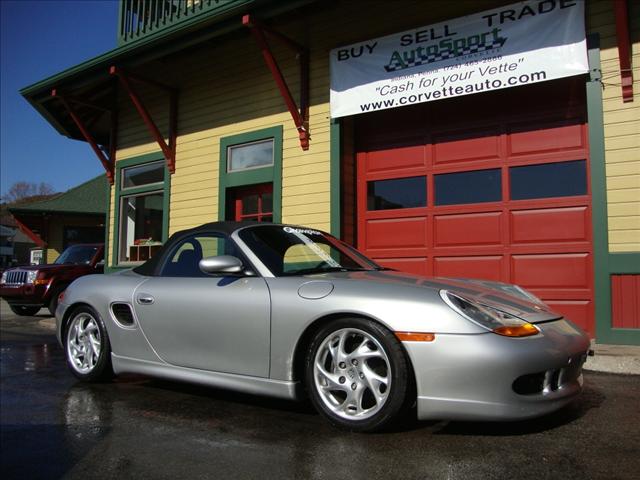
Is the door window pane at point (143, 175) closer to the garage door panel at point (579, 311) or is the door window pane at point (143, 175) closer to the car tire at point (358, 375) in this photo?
the garage door panel at point (579, 311)

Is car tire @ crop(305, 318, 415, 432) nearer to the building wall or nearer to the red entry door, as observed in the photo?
the building wall

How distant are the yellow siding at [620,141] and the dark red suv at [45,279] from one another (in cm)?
1016

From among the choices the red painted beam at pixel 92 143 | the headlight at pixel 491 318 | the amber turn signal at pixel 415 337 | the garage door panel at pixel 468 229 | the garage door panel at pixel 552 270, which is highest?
the red painted beam at pixel 92 143

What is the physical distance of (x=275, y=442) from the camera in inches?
113

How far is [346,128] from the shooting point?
26.9 ft

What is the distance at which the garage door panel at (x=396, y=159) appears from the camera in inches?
303

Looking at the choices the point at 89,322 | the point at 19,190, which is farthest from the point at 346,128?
the point at 19,190

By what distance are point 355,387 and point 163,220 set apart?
8.21 m

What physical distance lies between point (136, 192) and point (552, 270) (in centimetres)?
829

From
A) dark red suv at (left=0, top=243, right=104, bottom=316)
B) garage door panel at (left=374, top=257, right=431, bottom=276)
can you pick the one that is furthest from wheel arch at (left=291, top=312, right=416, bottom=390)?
dark red suv at (left=0, top=243, right=104, bottom=316)

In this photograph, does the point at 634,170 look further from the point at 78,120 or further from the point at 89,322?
the point at 78,120

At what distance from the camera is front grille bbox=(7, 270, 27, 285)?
1126 cm

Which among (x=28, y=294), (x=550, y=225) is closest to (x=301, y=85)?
(x=550, y=225)

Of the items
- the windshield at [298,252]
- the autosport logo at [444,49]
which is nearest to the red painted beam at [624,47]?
the autosport logo at [444,49]
